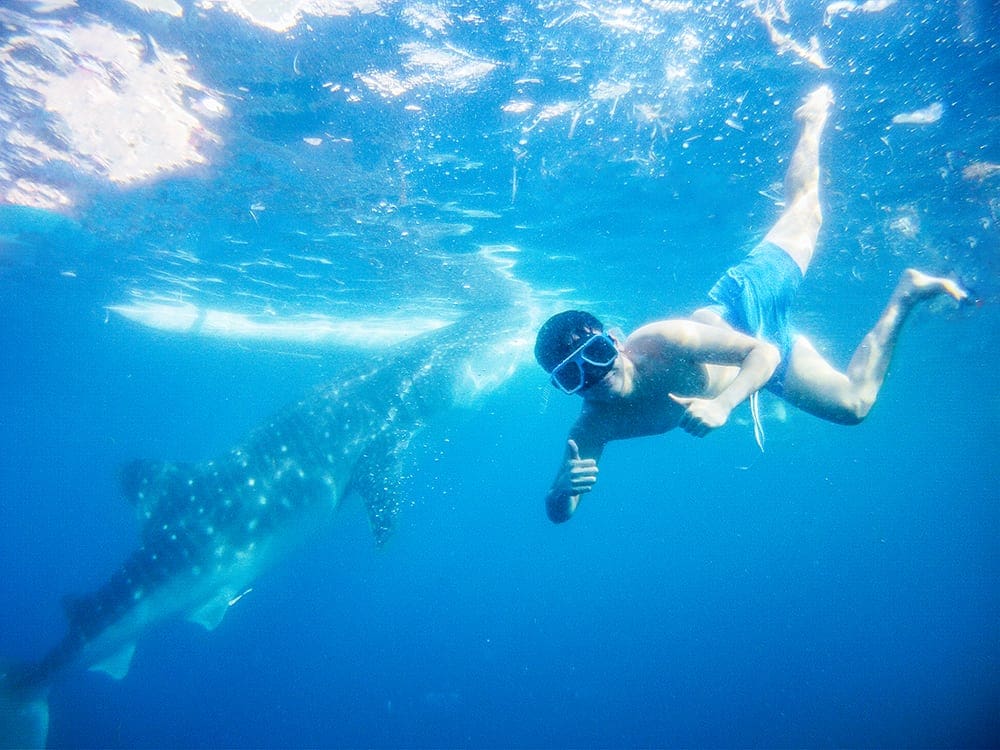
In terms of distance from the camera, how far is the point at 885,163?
10672 mm

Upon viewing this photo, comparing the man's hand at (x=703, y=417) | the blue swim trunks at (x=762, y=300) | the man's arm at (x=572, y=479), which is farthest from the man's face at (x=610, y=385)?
the blue swim trunks at (x=762, y=300)

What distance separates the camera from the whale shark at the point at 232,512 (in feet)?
30.4

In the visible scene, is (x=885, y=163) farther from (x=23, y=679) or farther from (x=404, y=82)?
(x=23, y=679)

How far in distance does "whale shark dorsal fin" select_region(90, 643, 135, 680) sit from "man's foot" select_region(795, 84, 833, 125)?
15.1 m

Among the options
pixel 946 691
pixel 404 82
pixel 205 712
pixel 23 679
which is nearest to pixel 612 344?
pixel 404 82

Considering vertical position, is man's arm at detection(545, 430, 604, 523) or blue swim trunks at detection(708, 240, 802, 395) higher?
blue swim trunks at detection(708, 240, 802, 395)

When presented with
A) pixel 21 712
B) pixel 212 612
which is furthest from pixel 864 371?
pixel 21 712

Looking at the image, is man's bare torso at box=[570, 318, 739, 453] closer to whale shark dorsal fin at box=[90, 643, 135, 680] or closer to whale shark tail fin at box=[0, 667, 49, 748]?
whale shark dorsal fin at box=[90, 643, 135, 680]

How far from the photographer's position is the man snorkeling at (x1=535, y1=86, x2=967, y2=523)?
12.4 ft

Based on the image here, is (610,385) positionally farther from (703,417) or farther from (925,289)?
(925,289)

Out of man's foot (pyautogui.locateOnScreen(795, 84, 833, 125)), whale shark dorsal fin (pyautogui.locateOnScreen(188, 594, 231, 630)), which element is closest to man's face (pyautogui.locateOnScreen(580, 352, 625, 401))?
man's foot (pyautogui.locateOnScreen(795, 84, 833, 125))

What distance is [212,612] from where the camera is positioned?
1068 centimetres

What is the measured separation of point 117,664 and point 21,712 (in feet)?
4.71

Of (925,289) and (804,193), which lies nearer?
(925,289)
